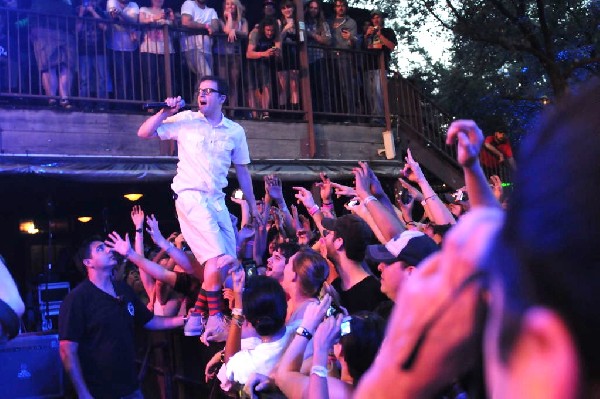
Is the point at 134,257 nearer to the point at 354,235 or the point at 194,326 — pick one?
the point at 194,326

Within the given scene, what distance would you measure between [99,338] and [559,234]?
498cm

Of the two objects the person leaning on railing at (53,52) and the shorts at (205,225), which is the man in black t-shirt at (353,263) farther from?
the person leaning on railing at (53,52)

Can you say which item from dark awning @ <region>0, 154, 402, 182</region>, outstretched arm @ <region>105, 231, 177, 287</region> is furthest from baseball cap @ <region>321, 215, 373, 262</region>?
dark awning @ <region>0, 154, 402, 182</region>

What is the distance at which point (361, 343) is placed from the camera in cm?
276

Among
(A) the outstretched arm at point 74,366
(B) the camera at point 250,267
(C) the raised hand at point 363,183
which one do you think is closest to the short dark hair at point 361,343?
(C) the raised hand at point 363,183

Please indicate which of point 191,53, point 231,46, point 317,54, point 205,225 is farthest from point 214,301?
point 317,54

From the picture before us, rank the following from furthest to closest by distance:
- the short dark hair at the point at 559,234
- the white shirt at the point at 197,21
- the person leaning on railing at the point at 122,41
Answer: the white shirt at the point at 197,21 < the person leaning on railing at the point at 122,41 < the short dark hair at the point at 559,234

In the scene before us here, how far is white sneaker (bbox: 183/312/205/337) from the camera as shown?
5215 millimetres

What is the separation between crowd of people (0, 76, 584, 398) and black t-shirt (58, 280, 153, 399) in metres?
0.01

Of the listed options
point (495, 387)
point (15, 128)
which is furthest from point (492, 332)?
point (15, 128)

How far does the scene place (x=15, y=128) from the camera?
870 centimetres

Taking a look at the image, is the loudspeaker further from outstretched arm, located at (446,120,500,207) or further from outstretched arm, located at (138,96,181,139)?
outstretched arm, located at (446,120,500,207)

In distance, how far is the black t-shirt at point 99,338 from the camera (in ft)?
16.6

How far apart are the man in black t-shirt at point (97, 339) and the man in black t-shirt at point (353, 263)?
182 cm
